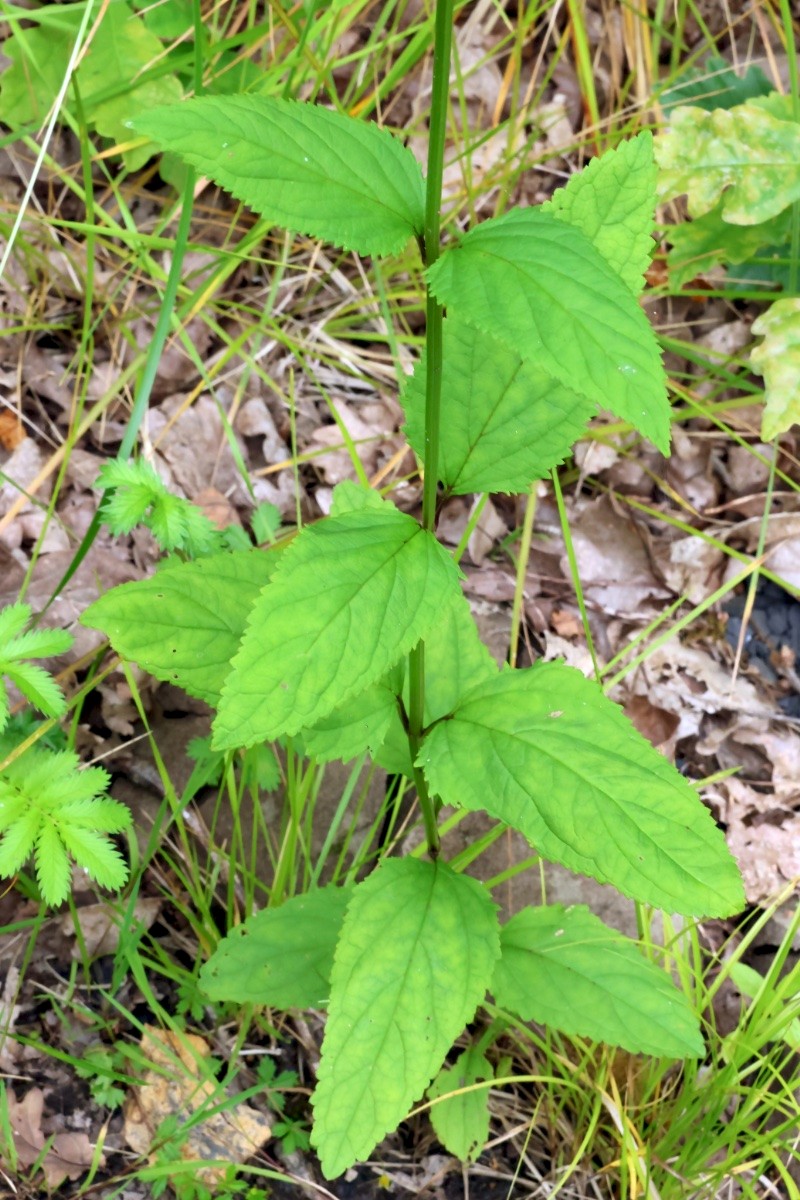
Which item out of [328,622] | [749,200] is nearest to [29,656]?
[328,622]

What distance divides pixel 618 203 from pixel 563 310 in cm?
57

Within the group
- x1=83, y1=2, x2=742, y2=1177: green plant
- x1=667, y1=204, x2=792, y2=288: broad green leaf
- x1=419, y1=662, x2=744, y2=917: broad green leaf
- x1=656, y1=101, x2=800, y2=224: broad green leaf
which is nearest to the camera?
x1=83, y1=2, x2=742, y2=1177: green plant

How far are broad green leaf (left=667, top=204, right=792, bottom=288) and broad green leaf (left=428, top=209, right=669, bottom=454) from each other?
82.7 inches

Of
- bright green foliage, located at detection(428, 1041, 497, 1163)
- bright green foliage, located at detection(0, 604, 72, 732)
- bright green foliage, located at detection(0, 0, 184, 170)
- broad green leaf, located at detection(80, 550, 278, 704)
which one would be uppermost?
bright green foliage, located at detection(0, 0, 184, 170)

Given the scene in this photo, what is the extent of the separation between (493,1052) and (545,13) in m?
3.28

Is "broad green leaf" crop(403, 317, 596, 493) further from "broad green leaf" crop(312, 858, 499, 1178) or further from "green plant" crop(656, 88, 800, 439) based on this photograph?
"green plant" crop(656, 88, 800, 439)

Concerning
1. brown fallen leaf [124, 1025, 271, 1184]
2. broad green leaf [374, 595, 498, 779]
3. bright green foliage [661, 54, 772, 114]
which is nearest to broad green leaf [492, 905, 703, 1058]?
broad green leaf [374, 595, 498, 779]

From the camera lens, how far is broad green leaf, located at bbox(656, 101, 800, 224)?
281cm

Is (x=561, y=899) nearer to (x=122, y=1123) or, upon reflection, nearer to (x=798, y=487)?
(x=122, y=1123)

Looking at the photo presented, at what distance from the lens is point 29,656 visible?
6.07 ft

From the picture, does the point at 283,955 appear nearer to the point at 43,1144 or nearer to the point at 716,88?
the point at 43,1144

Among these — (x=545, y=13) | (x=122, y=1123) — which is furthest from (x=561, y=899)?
(x=545, y=13)

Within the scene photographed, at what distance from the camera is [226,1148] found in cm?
211

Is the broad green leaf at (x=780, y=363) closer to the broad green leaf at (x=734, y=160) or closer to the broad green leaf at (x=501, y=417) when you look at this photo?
the broad green leaf at (x=734, y=160)
